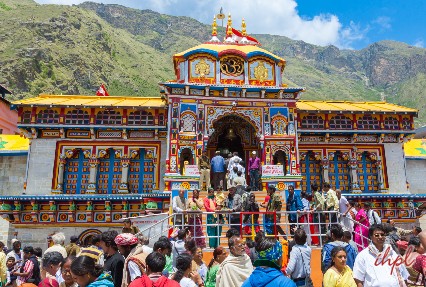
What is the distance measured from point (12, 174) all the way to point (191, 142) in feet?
33.1

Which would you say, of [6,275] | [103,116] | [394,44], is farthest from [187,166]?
[394,44]

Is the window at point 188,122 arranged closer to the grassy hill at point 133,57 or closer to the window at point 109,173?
the window at point 109,173

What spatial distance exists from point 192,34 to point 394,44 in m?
74.8

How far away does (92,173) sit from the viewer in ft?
63.3

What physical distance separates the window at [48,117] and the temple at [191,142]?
0.15ft

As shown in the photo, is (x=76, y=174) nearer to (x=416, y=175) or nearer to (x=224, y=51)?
(x=224, y=51)

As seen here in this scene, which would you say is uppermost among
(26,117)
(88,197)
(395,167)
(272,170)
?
(26,117)

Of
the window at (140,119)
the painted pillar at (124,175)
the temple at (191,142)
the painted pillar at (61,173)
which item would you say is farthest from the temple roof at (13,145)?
the window at (140,119)

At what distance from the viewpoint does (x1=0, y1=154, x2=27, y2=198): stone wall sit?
20000mm

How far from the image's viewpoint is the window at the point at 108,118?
19594 mm

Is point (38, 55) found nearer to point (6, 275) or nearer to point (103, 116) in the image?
point (103, 116)

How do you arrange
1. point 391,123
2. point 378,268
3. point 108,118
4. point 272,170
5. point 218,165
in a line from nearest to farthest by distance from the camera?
point 378,268, point 218,165, point 272,170, point 108,118, point 391,123

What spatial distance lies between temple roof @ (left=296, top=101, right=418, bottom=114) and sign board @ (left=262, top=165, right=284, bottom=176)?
4308mm

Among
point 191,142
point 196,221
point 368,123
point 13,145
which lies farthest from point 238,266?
point 13,145
